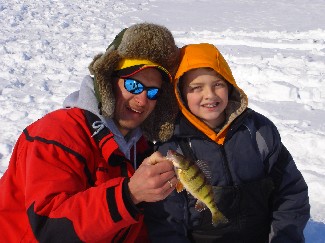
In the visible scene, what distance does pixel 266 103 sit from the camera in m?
6.96

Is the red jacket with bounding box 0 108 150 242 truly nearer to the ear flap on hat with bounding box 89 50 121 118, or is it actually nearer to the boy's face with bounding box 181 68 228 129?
the ear flap on hat with bounding box 89 50 121 118

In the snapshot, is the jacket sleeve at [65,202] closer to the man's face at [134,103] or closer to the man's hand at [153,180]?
the man's hand at [153,180]

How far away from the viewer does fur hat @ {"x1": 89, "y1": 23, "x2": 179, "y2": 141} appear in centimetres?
264

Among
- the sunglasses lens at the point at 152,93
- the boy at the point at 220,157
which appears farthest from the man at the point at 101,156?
the boy at the point at 220,157

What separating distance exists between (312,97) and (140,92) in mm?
5126

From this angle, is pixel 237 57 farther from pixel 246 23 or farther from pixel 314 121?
pixel 246 23

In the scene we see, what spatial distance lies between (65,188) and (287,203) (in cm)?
169

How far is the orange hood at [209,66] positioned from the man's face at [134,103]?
25 cm

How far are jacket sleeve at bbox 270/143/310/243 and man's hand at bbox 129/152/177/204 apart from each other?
1.31 metres

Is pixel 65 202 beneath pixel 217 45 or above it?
above

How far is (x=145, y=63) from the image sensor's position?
271cm

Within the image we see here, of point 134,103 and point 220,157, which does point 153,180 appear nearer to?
point 134,103

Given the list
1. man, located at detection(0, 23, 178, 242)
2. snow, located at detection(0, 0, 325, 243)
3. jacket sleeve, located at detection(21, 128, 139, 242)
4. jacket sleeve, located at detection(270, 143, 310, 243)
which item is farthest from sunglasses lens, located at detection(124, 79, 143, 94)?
snow, located at detection(0, 0, 325, 243)

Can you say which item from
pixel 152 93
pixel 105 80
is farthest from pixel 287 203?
pixel 105 80
